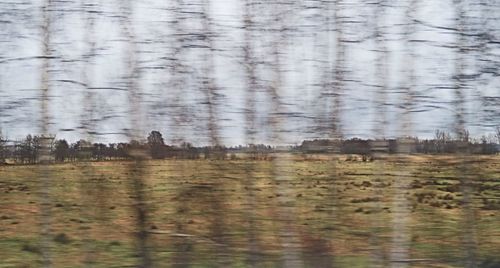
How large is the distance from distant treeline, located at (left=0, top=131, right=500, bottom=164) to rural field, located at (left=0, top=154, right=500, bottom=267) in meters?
0.07

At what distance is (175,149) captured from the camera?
18.8ft

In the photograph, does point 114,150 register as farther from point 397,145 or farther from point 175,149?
point 397,145

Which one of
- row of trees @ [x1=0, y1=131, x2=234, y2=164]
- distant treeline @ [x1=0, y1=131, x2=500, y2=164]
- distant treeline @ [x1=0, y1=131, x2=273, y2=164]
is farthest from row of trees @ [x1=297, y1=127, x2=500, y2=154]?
row of trees @ [x1=0, y1=131, x2=234, y2=164]

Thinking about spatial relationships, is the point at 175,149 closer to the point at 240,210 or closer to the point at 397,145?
the point at 240,210

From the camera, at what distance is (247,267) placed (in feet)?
18.6

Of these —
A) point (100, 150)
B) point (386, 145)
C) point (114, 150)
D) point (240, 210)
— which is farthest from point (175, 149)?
point (386, 145)

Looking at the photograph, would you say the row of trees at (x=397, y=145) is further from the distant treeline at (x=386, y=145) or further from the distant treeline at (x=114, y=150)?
the distant treeline at (x=114, y=150)

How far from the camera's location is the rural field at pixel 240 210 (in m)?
5.66

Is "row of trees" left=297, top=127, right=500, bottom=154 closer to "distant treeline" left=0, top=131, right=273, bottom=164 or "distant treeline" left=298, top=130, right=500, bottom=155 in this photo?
"distant treeline" left=298, top=130, right=500, bottom=155

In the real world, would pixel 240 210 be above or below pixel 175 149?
below

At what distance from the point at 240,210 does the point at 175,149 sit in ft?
2.29

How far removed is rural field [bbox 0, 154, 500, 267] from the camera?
5660mm

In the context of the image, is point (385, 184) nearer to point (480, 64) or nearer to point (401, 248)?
point (401, 248)

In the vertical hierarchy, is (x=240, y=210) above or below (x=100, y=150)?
below
